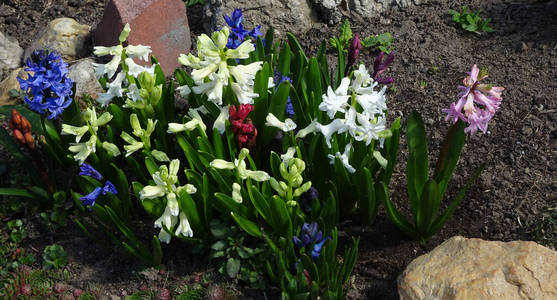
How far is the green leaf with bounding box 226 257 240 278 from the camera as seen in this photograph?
2516 millimetres

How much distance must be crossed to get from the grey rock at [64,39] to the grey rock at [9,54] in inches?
3.3

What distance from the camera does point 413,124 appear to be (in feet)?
8.02

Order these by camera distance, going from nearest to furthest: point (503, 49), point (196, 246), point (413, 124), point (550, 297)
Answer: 1. point (550, 297)
2. point (413, 124)
3. point (196, 246)
4. point (503, 49)

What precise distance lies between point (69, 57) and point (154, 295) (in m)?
2.43

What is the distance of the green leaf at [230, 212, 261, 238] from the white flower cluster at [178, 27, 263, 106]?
528mm

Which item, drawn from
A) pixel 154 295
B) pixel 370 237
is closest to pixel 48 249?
pixel 154 295

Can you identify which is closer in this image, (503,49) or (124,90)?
(124,90)

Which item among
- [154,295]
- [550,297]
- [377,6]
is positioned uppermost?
[377,6]

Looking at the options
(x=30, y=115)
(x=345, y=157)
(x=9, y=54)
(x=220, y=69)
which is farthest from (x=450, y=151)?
(x=9, y=54)

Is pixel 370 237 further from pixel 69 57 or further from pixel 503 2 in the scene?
pixel 69 57

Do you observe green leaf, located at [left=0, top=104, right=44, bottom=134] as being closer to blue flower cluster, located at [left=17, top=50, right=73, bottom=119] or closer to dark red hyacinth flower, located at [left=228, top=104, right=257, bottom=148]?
blue flower cluster, located at [left=17, top=50, right=73, bottom=119]

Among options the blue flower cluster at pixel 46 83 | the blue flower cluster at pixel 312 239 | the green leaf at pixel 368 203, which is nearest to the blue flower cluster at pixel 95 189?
the blue flower cluster at pixel 46 83

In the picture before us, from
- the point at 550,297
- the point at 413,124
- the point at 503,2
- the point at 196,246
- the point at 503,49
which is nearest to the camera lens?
the point at 550,297

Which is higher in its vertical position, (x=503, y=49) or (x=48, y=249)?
(x=503, y=49)
